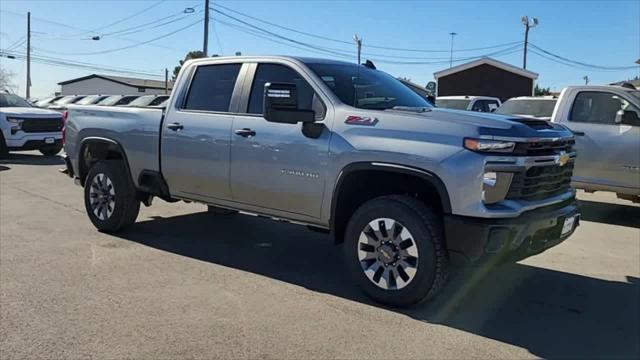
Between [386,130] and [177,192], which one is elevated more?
[386,130]

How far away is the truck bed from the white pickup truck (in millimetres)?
6204

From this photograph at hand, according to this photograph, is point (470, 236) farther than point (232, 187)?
No

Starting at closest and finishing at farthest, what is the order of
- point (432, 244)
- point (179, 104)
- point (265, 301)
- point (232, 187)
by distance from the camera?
point (432, 244), point (265, 301), point (232, 187), point (179, 104)

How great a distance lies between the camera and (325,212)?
512cm

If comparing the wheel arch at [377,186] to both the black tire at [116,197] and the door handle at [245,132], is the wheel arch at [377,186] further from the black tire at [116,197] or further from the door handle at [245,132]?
the black tire at [116,197]

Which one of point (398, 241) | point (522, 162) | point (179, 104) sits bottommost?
point (398, 241)

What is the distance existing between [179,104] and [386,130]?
2.67m

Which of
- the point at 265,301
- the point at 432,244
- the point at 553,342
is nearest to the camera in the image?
the point at 553,342

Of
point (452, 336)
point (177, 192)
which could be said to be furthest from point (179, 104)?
point (452, 336)

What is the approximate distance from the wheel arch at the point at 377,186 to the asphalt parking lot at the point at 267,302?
2.32ft

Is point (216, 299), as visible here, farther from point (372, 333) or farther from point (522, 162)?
point (522, 162)

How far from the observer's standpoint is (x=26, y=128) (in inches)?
619

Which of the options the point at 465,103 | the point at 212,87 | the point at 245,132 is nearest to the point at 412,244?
the point at 245,132

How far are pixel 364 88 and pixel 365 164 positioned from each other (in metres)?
1.09
